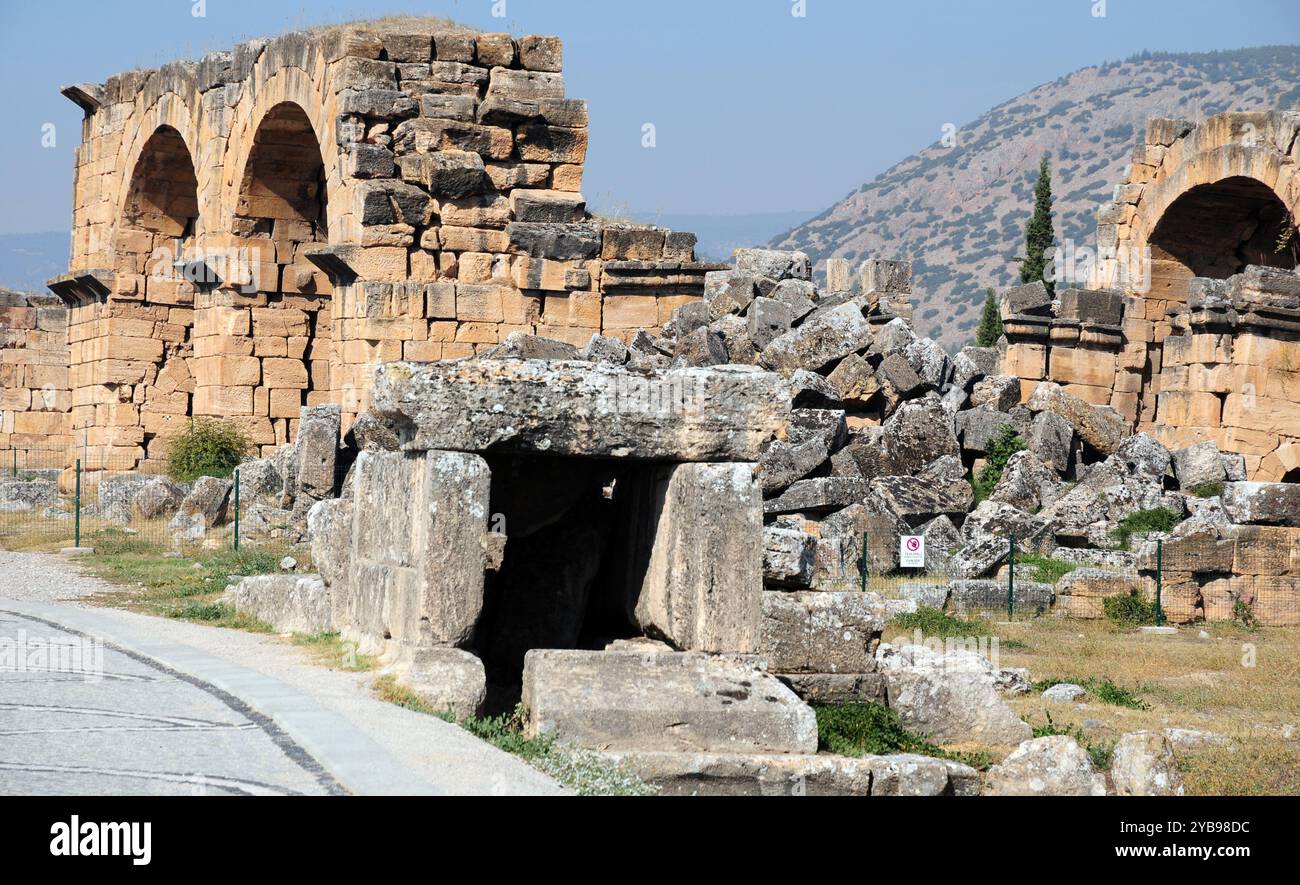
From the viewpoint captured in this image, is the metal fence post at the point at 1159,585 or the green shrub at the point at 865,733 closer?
the green shrub at the point at 865,733

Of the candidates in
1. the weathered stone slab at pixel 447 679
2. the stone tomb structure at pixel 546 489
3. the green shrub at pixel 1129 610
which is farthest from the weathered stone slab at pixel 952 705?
the green shrub at pixel 1129 610

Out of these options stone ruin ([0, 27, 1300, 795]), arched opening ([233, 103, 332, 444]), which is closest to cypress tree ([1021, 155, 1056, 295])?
stone ruin ([0, 27, 1300, 795])

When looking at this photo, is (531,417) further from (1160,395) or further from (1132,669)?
(1160,395)

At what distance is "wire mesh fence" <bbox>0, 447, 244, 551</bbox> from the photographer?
56.9ft

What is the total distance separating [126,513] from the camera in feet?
63.2

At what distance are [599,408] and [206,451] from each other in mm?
14115

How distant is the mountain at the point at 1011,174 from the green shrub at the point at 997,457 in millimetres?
82293

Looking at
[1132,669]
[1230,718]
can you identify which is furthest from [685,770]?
[1132,669]

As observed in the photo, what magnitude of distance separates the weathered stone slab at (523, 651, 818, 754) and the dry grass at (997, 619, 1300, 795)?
2.53 meters

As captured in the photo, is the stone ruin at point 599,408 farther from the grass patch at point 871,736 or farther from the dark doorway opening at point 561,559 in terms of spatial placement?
the grass patch at point 871,736

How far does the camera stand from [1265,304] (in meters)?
20.6

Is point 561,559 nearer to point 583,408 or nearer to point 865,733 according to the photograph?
point 583,408

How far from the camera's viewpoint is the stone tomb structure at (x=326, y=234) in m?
18.2

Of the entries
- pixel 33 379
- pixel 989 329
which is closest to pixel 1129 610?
pixel 33 379
